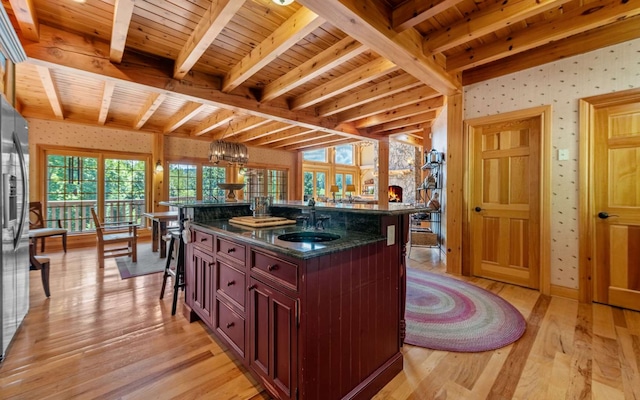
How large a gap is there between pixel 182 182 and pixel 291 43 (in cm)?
565

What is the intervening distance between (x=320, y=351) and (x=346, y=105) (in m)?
3.83

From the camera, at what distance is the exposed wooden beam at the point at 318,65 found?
2.71 m

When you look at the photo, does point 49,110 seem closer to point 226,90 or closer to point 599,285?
point 226,90

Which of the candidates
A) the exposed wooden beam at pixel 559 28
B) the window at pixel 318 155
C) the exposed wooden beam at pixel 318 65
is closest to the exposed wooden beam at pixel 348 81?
the exposed wooden beam at pixel 318 65

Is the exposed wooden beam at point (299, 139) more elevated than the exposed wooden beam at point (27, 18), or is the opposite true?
the exposed wooden beam at point (299, 139)

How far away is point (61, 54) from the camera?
8.57 ft

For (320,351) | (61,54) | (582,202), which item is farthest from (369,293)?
(61,54)

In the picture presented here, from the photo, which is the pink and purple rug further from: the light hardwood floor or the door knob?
the door knob

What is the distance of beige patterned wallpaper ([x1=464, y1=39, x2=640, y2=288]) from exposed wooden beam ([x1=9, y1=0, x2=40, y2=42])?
4.67 metres

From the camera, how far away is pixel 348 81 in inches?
138

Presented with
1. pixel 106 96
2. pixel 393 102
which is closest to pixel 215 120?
pixel 106 96

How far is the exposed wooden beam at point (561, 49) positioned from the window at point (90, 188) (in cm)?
677

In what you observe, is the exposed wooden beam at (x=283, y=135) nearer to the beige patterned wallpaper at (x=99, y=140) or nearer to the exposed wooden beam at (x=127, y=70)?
the beige patterned wallpaper at (x=99, y=140)

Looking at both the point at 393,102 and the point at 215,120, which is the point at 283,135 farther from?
the point at 393,102
